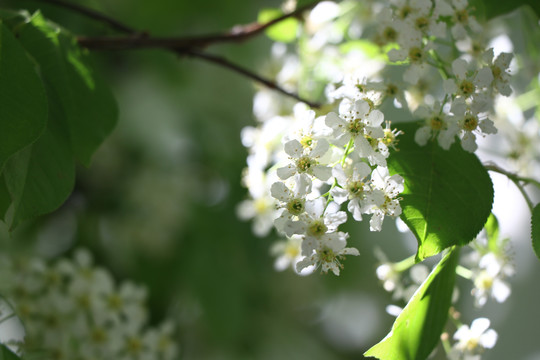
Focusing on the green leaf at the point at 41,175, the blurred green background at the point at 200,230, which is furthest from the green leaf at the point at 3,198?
the blurred green background at the point at 200,230

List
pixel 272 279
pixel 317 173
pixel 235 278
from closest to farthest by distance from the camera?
pixel 317 173, pixel 235 278, pixel 272 279

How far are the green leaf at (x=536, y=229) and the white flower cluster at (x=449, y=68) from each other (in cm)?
6

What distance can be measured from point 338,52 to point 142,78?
0.72m

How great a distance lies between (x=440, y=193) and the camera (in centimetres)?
38

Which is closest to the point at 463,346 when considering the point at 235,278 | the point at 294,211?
the point at 294,211

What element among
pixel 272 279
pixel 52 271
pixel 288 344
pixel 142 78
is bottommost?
pixel 288 344

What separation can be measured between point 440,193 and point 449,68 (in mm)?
100

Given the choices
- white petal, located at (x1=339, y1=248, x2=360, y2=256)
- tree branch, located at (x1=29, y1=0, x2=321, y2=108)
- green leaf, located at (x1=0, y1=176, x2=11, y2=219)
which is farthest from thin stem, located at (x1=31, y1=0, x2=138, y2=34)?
white petal, located at (x1=339, y1=248, x2=360, y2=256)

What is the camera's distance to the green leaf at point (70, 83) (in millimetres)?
434

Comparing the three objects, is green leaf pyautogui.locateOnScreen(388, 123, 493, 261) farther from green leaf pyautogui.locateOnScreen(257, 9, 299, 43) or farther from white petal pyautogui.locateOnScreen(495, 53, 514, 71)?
green leaf pyautogui.locateOnScreen(257, 9, 299, 43)

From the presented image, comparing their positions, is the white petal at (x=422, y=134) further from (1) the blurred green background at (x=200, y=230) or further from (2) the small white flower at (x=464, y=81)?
(1) the blurred green background at (x=200, y=230)

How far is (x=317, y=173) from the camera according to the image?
14.6 inches

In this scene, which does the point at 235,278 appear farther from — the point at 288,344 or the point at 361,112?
the point at 361,112

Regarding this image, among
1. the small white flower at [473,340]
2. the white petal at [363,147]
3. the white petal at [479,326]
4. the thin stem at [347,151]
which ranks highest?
the white petal at [363,147]
